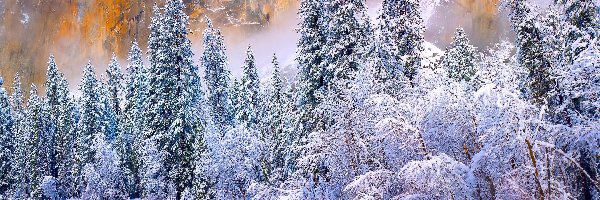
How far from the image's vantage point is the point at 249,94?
138 feet

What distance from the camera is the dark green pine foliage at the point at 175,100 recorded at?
88.5 ft

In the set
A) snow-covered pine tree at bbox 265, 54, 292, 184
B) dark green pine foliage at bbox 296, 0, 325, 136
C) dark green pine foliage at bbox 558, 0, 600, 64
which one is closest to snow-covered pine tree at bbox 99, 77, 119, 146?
snow-covered pine tree at bbox 265, 54, 292, 184

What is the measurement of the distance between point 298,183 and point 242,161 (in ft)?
31.4

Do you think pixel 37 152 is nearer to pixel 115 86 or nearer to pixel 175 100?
pixel 115 86

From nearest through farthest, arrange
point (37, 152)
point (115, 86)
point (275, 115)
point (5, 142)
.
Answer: point (275, 115)
point (37, 152)
point (5, 142)
point (115, 86)

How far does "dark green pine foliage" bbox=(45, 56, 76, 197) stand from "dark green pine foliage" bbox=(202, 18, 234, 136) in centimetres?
1469

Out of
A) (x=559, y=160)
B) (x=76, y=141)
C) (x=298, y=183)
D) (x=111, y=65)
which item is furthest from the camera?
(x=111, y=65)

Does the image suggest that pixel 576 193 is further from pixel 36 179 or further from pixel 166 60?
pixel 36 179

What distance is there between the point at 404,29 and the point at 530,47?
6108 millimetres

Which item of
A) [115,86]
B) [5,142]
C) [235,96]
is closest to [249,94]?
[235,96]

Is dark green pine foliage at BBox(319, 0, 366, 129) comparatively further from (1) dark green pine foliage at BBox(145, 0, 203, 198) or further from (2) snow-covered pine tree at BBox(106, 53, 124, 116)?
(2) snow-covered pine tree at BBox(106, 53, 124, 116)

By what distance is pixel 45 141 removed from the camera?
47031 millimetres

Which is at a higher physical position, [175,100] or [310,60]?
[175,100]

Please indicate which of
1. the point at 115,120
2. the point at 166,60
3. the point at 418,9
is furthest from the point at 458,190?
the point at 115,120
